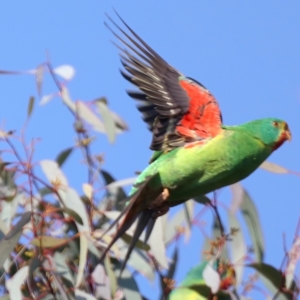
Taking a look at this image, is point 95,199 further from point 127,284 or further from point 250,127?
point 250,127

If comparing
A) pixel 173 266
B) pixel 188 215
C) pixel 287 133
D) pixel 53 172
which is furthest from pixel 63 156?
pixel 287 133

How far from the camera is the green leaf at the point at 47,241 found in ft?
11.2

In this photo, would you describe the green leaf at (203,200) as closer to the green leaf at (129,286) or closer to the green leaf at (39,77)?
the green leaf at (129,286)

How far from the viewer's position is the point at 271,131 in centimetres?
334

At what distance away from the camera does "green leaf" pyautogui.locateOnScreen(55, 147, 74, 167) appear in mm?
3950

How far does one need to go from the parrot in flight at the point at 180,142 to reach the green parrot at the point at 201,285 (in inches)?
9.8

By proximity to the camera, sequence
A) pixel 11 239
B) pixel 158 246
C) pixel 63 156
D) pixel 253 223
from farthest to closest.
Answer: pixel 63 156, pixel 253 223, pixel 158 246, pixel 11 239

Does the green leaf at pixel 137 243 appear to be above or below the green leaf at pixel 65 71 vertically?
below

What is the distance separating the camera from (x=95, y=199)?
3.72 meters

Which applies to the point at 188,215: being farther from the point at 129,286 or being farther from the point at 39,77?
the point at 39,77

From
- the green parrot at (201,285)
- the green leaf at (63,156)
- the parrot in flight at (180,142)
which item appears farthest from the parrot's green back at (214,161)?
the green leaf at (63,156)

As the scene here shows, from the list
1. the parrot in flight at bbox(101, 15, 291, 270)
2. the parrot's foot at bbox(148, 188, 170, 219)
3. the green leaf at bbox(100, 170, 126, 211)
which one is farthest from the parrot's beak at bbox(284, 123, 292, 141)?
the green leaf at bbox(100, 170, 126, 211)

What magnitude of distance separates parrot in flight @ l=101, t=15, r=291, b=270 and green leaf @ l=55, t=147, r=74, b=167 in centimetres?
58

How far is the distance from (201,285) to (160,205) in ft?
1.36
